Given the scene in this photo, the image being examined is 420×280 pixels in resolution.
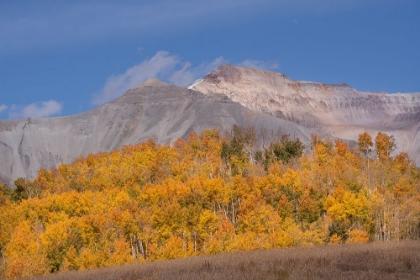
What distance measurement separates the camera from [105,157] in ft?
447

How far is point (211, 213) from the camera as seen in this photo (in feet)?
256

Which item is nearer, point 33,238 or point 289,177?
point 33,238

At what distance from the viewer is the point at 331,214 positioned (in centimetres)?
7419

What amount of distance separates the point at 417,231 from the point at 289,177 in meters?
21.5

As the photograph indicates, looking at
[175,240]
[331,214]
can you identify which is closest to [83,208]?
[175,240]

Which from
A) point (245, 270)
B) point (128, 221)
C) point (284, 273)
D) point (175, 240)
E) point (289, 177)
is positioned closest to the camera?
point (284, 273)

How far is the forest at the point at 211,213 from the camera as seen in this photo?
6819 centimetres

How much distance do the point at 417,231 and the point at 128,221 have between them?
37870mm

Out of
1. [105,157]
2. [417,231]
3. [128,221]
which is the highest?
[105,157]

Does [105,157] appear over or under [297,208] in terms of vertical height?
over

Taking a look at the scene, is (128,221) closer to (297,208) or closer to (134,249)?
(134,249)

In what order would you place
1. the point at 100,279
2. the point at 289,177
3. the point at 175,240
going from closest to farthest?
the point at 100,279 < the point at 175,240 < the point at 289,177

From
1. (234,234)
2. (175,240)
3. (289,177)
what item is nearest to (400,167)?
(289,177)

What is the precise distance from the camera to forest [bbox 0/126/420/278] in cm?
6819
